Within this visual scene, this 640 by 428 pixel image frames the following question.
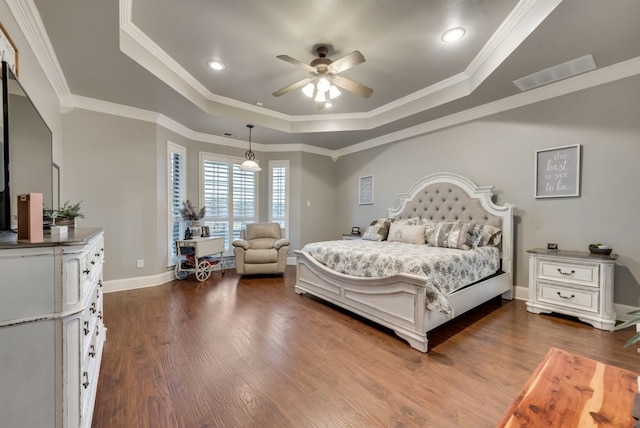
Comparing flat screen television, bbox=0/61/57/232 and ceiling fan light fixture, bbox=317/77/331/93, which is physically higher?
ceiling fan light fixture, bbox=317/77/331/93

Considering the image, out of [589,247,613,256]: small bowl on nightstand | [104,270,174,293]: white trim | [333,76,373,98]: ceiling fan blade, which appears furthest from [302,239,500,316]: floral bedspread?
[104,270,174,293]: white trim

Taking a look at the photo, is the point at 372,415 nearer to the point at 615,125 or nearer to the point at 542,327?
the point at 542,327

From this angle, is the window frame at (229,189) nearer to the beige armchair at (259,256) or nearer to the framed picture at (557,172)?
the beige armchair at (259,256)

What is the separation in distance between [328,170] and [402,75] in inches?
121

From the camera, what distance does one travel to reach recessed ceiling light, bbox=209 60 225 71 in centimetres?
305

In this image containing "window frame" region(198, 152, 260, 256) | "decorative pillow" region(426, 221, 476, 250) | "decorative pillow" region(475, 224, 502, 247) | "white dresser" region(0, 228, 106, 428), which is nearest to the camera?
"white dresser" region(0, 228, 106, 428)

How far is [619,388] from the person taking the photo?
0.94 meters

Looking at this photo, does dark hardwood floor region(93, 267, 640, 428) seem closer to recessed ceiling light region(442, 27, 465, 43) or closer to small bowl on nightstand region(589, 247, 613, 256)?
small bowl on nightstand region(589, 247, 613, 256)

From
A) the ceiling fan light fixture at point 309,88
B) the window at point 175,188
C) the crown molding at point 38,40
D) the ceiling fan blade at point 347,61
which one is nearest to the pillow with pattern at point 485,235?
the ceiling fan blade at point 347,61

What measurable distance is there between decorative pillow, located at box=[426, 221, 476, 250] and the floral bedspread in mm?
146

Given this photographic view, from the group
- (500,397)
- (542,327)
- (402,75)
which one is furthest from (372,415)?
(402,75)

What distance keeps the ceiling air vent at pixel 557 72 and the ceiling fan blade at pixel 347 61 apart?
6.61 ft

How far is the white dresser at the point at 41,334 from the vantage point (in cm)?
100

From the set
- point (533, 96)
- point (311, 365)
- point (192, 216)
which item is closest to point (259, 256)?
point (192, 216)
